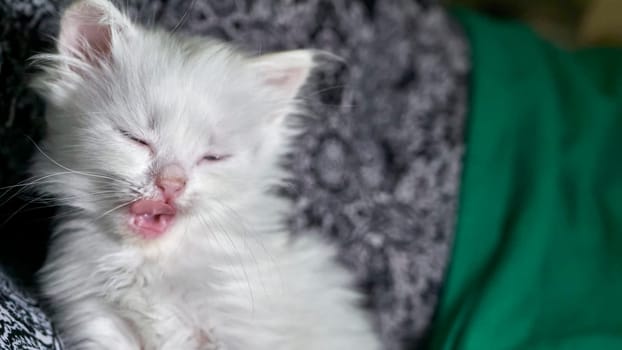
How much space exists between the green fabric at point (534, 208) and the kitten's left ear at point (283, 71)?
53cm

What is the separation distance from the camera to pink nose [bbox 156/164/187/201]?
0.83m

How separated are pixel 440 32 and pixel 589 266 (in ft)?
2.05

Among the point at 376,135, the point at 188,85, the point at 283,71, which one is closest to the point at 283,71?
the point at 283,71

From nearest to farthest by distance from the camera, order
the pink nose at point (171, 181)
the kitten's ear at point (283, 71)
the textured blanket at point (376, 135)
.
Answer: the pink nose at point (171, 181) < the kitten's ear at point (283, 71) < the textured blanket at point (376, 135)

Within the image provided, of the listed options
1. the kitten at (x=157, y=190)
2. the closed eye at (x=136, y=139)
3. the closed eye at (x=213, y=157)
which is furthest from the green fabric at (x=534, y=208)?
the closed eye at (x=136, y=139)

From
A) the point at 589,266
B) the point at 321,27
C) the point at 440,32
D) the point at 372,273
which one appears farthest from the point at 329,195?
the point at 589,266

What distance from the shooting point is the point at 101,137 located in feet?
2.84

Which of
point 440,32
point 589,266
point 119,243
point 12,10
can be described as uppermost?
point 12,10

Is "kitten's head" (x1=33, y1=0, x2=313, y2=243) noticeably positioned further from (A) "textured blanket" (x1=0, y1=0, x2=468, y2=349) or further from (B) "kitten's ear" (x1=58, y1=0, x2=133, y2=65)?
(A) "textured blanket" (x1=0, y1=0, x2=468, y2=349)

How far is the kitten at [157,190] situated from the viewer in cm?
86

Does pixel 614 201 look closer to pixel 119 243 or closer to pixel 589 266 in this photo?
pixel 589 266

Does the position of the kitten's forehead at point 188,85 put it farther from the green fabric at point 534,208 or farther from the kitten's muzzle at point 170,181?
the green fabric at point 534,208

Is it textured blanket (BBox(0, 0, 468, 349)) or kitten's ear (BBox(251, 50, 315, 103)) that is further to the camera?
textured blanket (BBox(0, 0, 468, 349))

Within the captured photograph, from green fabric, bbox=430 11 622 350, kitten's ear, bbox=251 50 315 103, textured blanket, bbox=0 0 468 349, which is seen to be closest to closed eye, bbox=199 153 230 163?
kitten's ear, bbox=251 50 315 103
